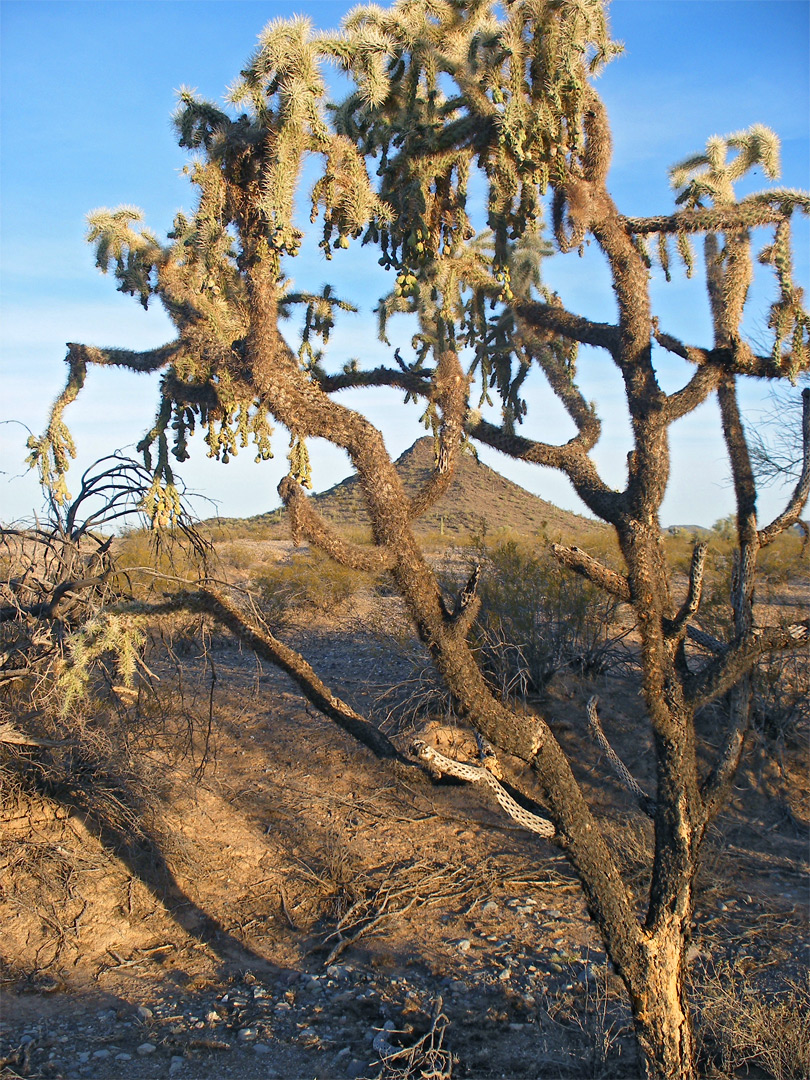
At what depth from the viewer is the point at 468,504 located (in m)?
32.6

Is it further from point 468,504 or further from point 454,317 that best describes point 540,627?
point 468,504

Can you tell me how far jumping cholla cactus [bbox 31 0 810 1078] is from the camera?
4039 mm

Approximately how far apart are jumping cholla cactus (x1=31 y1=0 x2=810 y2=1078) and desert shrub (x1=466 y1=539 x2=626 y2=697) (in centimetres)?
453

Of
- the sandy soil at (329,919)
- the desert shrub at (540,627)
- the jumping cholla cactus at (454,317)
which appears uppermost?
the jumping cholla cactus at (454,317)

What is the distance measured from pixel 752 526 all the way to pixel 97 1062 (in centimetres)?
498

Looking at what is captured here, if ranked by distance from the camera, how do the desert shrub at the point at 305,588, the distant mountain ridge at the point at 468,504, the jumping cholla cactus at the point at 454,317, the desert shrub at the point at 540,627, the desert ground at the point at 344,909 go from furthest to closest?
1. the distant mountain ridge at the point at 468,504
2. the desert shrub at the point at 305,588
3. the desert shrub at the point at 540,627
4. the desert ground at the point at 344,909
5. the jumping cholla cactus at the point at 454,317

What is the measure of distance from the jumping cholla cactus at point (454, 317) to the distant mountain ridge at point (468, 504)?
2374cm

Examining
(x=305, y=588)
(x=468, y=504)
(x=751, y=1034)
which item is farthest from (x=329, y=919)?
(x=468, y=504)

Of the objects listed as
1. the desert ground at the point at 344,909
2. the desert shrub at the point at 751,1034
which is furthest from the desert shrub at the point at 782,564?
the desert shrub at the point at 751,1034

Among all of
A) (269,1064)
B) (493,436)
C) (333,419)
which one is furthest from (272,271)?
(269,1064)

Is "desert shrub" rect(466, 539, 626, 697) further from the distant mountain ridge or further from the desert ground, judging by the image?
the distant mountain ridge

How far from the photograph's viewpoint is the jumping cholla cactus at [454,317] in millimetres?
4039

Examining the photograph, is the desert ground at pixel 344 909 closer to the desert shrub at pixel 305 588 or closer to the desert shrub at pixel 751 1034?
the desert shrub at pixel 751 1034

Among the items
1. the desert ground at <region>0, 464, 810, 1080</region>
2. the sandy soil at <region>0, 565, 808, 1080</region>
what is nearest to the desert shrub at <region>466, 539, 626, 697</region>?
the desert ground at <region>0, 464, 810, 1080</region>
